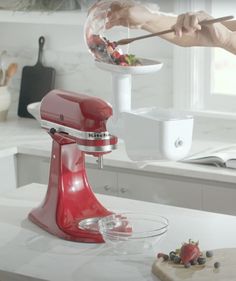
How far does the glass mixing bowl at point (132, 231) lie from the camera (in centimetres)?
232

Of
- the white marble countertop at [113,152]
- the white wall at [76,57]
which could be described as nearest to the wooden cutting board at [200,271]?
the white marble countertop at [113,152]

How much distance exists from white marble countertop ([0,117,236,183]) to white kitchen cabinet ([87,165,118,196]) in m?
0.05

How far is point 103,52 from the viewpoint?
250 centimetres

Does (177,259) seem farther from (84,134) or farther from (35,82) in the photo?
(35,82)

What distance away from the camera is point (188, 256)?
7.11 feet

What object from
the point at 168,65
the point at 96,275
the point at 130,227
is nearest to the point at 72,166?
the point at 130,227

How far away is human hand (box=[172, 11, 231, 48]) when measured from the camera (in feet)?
8.02

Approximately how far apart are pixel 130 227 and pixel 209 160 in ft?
3.45

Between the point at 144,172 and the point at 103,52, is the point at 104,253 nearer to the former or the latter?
the point at 103,52

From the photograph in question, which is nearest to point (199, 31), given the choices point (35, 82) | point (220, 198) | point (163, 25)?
point (163, 25)

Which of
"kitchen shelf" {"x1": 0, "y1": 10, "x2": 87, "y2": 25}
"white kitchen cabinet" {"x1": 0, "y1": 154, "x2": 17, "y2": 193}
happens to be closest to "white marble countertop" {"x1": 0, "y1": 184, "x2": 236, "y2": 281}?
"white kitchen cabinet" {"x1": 0, "y1": 154, "x2": 17, "y2": 193}

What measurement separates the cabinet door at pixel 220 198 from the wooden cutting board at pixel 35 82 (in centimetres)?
134

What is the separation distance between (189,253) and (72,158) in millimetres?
609

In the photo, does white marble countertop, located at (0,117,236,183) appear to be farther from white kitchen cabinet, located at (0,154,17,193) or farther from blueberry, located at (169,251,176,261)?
blueberry, located at (169,251,176,261)
